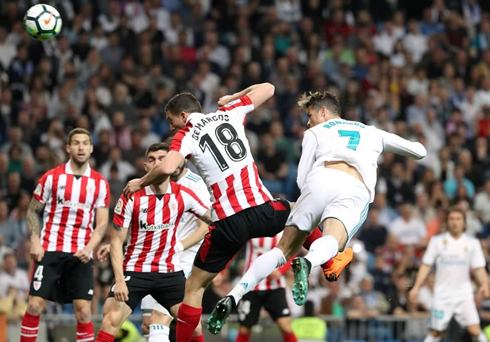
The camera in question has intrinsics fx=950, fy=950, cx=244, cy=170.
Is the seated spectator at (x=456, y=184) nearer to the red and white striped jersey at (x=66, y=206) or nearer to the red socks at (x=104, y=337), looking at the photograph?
the red and white striped jersey at (x=66, y=206)

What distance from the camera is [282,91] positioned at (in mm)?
17719

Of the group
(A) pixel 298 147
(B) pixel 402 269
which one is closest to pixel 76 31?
(A) pixel 298 147

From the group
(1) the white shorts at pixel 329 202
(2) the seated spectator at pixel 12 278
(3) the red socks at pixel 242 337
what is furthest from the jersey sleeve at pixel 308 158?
(2) the seated spectator at pixel 12 278

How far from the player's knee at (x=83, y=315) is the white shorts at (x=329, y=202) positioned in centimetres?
267

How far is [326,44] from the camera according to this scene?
19234 millimetres

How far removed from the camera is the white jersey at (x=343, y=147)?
27.0 feet

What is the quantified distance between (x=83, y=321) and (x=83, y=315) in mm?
68

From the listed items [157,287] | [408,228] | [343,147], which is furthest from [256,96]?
[408,228]

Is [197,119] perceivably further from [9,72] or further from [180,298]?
[9,72]

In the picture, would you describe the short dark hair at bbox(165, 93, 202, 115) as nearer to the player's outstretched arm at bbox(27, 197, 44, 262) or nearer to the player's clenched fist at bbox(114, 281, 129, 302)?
the player's clenched fist at bbox(114, 281, 129, 302)

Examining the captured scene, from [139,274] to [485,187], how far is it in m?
9.42

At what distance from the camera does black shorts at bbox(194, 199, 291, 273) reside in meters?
8.00

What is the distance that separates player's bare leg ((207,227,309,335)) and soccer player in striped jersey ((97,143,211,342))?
1145mm

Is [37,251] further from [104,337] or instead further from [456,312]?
[456,312]
